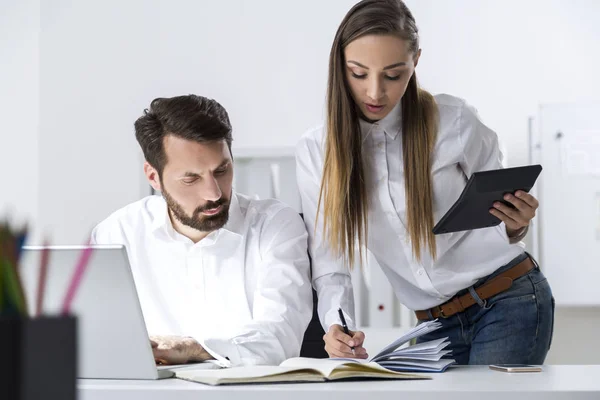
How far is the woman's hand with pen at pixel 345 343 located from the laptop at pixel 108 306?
0.43m

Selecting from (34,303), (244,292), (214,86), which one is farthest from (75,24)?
(34,303)

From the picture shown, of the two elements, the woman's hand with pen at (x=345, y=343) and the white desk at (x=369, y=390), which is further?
the woman's hand with pen at (x=345, y=343)

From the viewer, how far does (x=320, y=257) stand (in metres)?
1.71

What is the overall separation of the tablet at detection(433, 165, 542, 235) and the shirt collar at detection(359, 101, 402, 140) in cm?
31

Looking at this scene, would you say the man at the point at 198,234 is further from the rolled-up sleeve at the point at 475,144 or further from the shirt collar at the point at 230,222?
the rolled-up sleeve at the point at 475,144

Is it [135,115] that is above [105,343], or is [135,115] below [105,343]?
above

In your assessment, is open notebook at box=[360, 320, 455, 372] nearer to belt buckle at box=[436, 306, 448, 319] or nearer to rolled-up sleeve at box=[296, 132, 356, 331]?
rolled-up sleeve at box=[296, 132, 356, 331]

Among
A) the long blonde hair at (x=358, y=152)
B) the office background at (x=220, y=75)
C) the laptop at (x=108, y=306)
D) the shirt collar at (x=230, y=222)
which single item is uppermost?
the office background at (x=220, y=75)

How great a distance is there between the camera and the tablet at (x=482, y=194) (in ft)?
4.80

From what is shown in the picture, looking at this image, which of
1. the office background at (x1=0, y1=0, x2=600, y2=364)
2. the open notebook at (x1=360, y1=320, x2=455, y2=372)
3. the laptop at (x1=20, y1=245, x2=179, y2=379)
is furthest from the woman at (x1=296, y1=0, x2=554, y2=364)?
the office background at (x1=0, y1=0, x2=600, y2=364)

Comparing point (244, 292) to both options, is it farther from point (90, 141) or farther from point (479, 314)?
point (90, 141)

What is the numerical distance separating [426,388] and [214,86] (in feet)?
10.8

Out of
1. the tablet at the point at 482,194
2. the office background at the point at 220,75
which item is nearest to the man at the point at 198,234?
the tablet at the point at 482,194

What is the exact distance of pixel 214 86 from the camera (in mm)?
4066
